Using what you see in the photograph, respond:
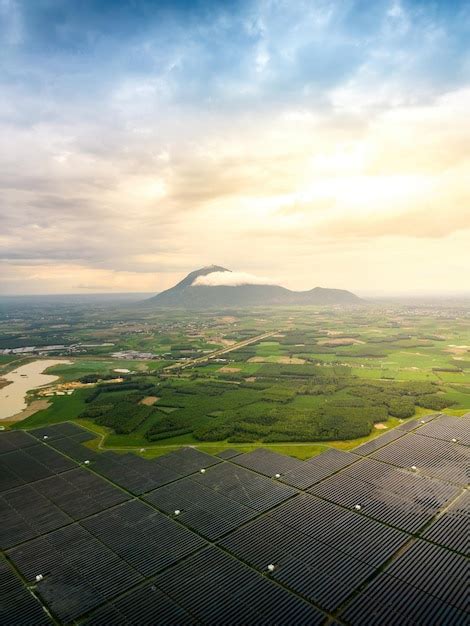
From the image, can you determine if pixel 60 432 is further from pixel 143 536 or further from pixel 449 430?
pixel 449 430

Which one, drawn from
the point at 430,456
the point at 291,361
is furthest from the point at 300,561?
the point at 291,361

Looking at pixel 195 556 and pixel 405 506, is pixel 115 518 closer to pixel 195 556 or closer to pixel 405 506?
pixel 195 556

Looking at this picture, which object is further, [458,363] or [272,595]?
[458,363]

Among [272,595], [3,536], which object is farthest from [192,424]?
[272,595]

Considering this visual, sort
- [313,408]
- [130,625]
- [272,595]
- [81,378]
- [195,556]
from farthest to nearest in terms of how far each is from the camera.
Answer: [81,378] < [313,408] < [195,556] < [272,595] < [130,625]

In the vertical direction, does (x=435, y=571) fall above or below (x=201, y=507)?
below

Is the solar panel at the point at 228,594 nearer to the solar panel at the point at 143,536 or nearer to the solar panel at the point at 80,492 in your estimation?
the solar panel at the point at 143,536

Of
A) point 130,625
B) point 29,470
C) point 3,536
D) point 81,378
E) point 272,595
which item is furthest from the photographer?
point 81,378

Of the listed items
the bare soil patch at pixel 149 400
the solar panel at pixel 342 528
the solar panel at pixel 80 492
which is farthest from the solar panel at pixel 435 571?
the bare soil patch at pixel 149 400
